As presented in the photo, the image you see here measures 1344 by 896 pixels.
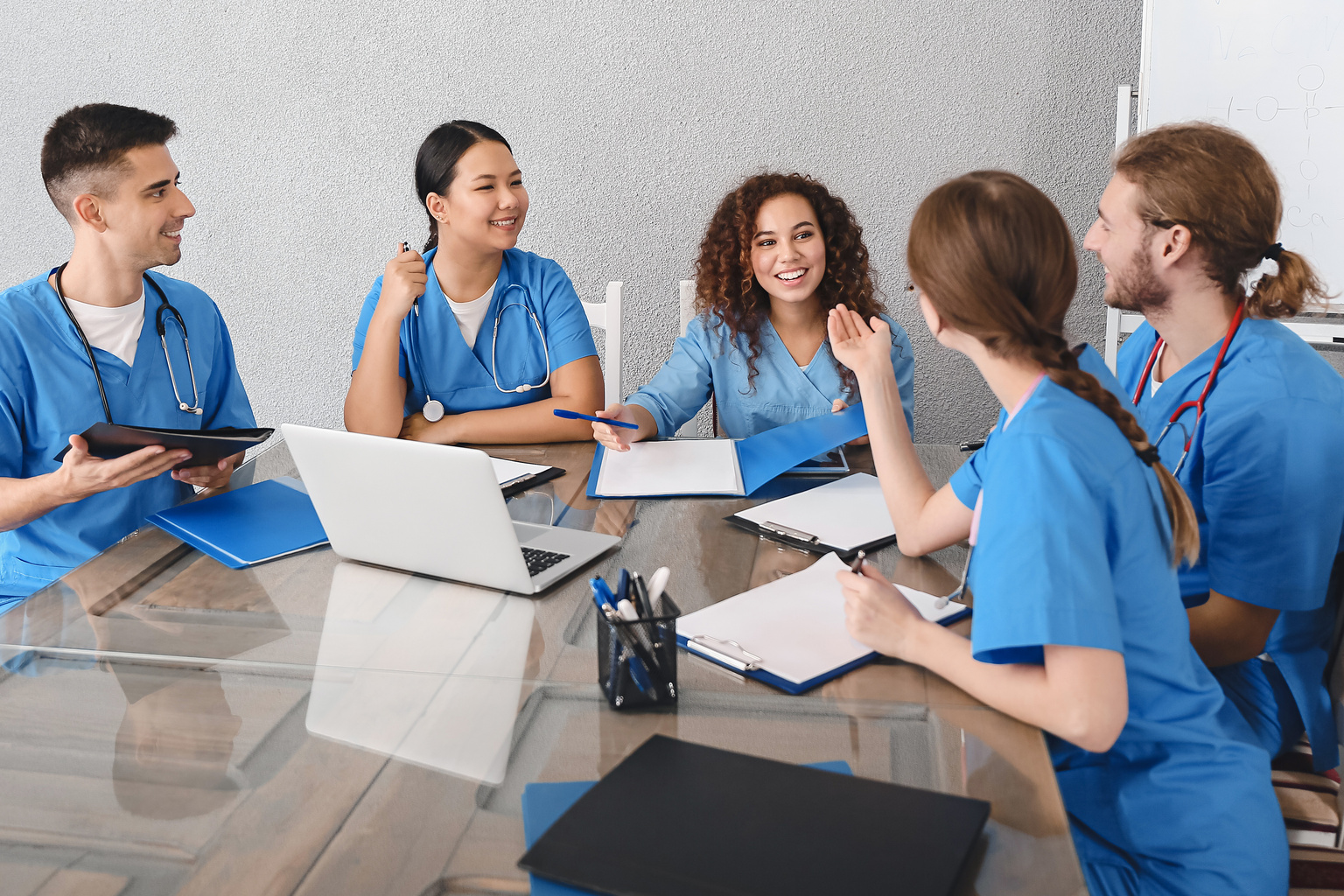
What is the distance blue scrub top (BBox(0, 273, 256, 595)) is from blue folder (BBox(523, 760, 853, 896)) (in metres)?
1.10

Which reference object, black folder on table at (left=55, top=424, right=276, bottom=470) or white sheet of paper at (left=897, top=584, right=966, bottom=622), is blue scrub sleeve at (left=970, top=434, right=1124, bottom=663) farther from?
black folder on table at (left=55, top=424, right=276, bottom=470)

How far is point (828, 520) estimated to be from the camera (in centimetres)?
136

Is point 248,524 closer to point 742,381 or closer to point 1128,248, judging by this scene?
point 742,381

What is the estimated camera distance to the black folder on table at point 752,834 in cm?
65

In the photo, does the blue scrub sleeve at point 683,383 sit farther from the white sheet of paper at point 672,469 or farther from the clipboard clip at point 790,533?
the clipboard clip at point 790,533

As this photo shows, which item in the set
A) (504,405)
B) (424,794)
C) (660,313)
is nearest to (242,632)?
(424,794)

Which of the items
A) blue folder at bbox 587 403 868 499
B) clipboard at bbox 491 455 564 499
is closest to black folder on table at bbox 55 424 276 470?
clipboard at bbox 491 455 564 499

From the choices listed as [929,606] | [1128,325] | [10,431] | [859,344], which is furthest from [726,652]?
[1128,325]

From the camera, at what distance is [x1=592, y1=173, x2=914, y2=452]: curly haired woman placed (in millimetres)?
1953

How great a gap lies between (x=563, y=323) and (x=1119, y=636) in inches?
55.8

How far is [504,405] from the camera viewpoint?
6.76 ft

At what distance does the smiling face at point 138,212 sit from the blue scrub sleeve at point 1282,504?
5.09 feet

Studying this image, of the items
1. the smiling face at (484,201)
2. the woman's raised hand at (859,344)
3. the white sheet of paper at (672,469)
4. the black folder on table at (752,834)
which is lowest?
the white sheet of paper at (672,469)

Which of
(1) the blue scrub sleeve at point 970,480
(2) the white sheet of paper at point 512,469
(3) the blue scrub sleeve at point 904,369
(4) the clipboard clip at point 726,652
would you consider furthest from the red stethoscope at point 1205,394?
(2) the white sheet of paper at point 512,469
